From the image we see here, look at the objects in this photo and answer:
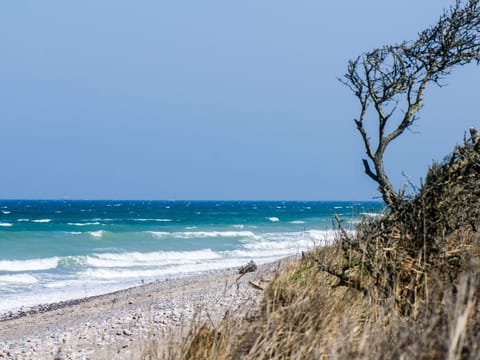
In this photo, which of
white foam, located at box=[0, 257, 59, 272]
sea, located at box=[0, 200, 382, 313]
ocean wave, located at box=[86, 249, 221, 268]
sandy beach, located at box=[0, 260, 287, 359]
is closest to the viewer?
sandy beach, located at box=[0, 260, 287, 359]

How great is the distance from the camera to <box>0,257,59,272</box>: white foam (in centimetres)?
2670

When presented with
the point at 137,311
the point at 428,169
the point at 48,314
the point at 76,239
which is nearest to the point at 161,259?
the point at 76,239

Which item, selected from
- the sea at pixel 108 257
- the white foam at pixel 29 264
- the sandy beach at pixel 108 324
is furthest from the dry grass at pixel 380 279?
the white foam at pixel 29 264

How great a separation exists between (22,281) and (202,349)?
1832cm

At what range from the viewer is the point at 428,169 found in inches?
260

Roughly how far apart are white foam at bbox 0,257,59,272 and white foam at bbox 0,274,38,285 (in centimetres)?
335

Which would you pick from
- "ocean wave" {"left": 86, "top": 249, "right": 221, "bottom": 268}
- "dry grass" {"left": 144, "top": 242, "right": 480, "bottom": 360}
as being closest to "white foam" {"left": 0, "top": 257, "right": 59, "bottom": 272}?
"ocean wave" {"left": 86, "top": 249, "right": 221, "bottom": 268}

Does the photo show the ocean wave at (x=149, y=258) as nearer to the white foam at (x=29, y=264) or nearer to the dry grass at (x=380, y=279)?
the white foam at (x=29, y=264)

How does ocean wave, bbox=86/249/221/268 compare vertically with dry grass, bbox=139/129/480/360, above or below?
below

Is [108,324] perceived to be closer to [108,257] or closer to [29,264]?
[29,264]

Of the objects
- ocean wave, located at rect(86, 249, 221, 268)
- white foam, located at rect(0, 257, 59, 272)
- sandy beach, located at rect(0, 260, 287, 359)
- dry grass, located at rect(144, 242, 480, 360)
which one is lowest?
white foam, located at rect(0, 257, 59, 272)

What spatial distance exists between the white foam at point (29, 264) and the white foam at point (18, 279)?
11.0ft

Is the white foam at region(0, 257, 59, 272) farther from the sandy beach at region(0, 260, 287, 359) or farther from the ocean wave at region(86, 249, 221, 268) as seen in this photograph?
the sandy beach at region(0, 260, 287, 359)

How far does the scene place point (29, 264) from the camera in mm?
28141
